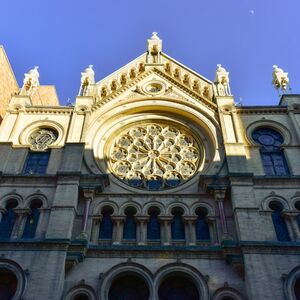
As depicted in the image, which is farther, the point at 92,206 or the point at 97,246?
the point at 92,206

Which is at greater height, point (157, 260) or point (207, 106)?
point (207, 106)

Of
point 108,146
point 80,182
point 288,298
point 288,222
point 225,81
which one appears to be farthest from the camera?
point 225,81

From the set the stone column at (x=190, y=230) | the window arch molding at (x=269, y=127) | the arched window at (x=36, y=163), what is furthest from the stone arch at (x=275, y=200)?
the arched window at (x=36, y=163)

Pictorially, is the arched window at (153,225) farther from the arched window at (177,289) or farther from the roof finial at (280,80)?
the roof finial at (280,80)

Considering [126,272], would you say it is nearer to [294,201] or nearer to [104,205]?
[104,205]

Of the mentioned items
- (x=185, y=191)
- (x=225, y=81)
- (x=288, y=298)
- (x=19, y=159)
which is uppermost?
(x=225, y=81)

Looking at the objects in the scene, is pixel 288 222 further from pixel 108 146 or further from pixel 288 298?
pixel 108 146

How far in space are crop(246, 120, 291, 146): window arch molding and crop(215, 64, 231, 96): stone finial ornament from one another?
3.23 meters

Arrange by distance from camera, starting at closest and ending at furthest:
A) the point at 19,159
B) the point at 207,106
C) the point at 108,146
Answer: the point at 19,159 → the point at 108,146 → the point at 207,106

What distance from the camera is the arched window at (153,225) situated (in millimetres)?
17047

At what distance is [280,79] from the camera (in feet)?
80.7

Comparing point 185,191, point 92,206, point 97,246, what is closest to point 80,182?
point 92,206

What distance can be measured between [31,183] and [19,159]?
6.98ft

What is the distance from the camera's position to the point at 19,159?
19.7m
